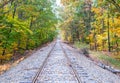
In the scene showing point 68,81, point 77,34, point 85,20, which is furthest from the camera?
point 77,34

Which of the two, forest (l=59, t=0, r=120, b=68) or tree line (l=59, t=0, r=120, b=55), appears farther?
tree line (l=59, t=0, r=120, b=55)

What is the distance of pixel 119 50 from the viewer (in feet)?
125

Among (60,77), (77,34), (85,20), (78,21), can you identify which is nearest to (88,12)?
(85,20)

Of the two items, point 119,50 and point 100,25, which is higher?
point 100,25

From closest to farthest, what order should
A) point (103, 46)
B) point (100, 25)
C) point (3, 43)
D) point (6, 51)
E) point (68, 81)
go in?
point (68, 81) < point (3, 43) < point (6, 51) < point (103, 46) < point (100, 25)

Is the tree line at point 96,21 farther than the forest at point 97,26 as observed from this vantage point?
Yes

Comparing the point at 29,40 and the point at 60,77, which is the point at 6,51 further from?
the point at 60,77

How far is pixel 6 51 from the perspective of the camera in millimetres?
28047

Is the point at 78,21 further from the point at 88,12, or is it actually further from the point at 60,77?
the point at 60,77

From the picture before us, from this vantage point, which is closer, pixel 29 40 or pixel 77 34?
pixel 29 40

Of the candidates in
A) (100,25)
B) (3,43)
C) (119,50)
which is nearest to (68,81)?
(3,43)

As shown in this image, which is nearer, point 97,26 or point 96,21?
point 97,26

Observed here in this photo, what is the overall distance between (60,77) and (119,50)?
27.0 m

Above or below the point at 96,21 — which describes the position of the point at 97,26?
below
